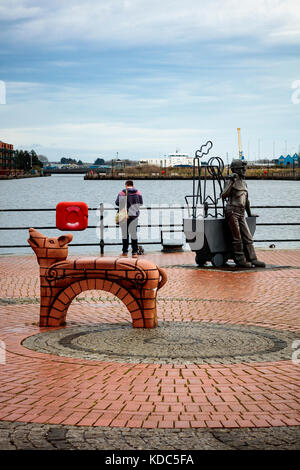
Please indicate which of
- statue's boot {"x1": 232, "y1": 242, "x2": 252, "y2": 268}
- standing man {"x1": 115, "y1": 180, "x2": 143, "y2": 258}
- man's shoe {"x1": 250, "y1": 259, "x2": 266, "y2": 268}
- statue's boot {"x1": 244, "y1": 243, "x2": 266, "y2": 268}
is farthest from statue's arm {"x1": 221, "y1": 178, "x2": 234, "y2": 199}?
standing man {"x1": 115, "y1": 180, "x2": 143, "y2": 258}

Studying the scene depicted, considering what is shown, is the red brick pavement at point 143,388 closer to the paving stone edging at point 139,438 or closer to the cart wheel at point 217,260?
A: the paving stone edging at point 139,438

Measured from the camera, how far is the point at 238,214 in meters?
14.7

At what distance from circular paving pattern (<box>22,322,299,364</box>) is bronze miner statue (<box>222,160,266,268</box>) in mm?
6443

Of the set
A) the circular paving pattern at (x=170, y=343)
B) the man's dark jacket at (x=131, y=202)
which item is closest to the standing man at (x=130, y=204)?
the man's dark jacket at (x=131, y=202)

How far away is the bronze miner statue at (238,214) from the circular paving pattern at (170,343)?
21.1ft

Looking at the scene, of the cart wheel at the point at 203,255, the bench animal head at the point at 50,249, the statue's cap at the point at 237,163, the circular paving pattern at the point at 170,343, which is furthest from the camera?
the cart wheel at the point at 203,255

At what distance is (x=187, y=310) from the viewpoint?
954 centimetres

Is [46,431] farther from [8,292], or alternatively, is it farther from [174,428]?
[8,292]

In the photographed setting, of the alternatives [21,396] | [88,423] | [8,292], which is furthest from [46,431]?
[8,292]

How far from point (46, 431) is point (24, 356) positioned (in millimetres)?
2119

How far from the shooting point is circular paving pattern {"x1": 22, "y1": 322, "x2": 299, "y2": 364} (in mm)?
6664

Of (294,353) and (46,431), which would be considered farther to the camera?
(294,353)

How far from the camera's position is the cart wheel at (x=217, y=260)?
49.4ft

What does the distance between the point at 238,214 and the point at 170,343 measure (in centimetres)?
780
